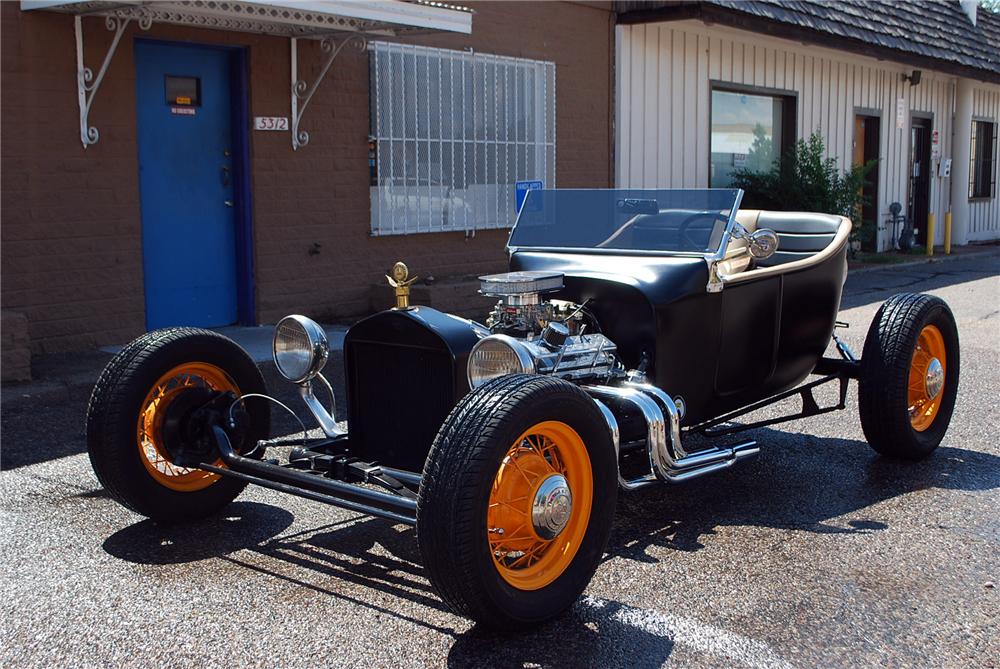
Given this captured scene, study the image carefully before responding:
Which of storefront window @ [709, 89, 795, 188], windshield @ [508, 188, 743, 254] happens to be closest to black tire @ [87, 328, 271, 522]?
windshield @ [508, 188, 743, 254]

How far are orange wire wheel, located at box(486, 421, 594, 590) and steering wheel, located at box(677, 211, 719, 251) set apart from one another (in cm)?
153

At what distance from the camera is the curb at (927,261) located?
1523 cm

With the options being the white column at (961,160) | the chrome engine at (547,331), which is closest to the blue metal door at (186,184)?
the chrome engine at (547,331)

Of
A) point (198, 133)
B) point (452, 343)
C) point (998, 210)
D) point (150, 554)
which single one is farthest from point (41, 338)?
point (998, 210)

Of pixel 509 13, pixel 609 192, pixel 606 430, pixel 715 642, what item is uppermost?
pixel 509 13

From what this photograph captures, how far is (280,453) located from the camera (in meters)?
5.79

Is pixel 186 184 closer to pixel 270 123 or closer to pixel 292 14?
pixel 270 123

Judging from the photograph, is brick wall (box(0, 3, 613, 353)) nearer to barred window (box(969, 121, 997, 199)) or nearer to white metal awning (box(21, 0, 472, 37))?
white metal awning (box(21, 0, 472, 37))

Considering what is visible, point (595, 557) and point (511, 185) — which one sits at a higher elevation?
point (511, 185)

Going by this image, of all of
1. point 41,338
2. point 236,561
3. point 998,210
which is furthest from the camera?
point 998,210

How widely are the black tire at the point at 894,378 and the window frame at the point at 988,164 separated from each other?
16369mm

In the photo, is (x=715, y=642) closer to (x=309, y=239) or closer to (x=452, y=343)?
(x=452, y=343)

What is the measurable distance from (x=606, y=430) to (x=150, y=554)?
1793 millimetres

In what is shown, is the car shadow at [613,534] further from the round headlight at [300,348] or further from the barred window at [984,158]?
the barred window at [984,158]
